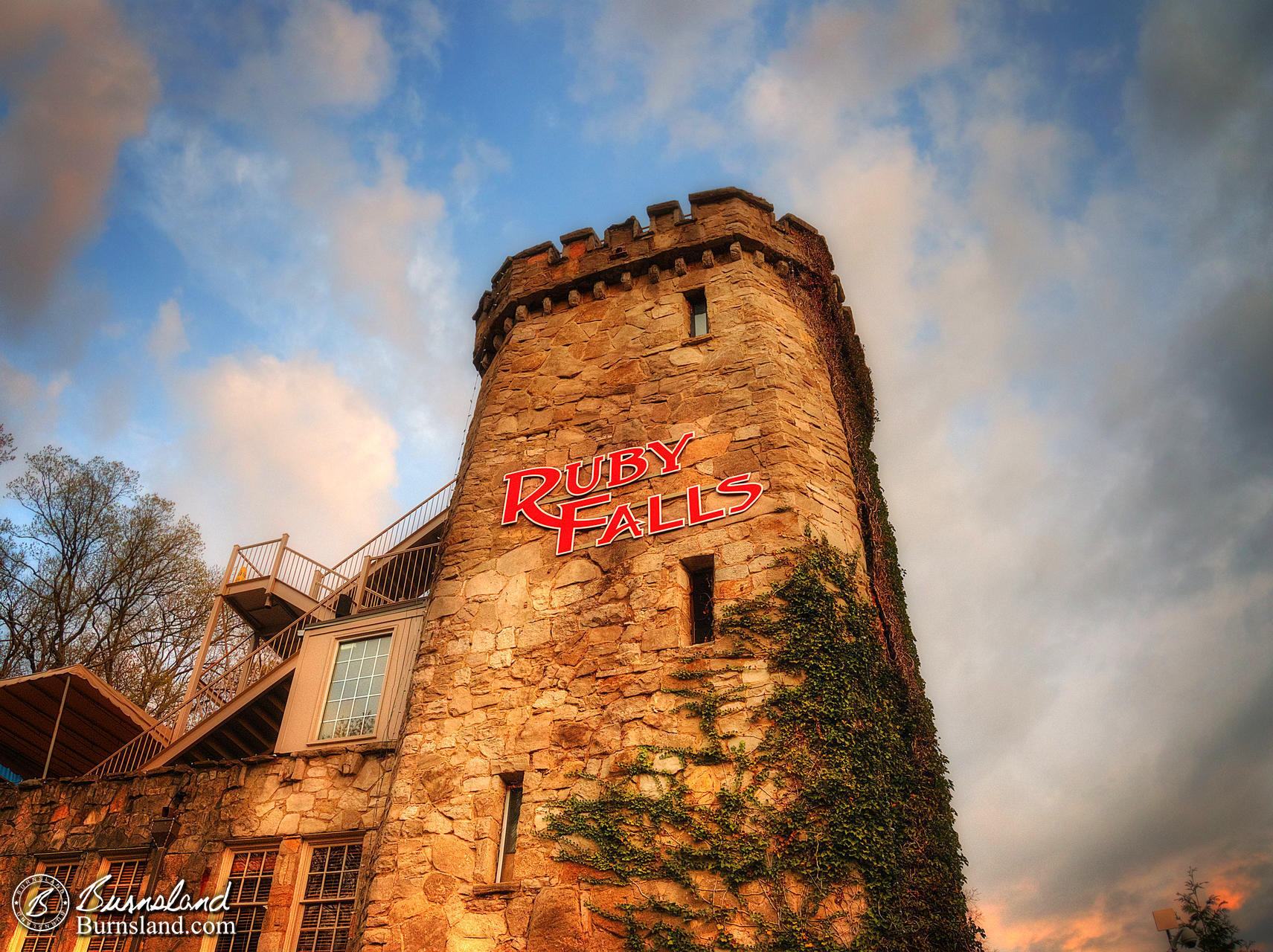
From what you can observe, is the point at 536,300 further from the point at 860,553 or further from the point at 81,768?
the point at 81,768

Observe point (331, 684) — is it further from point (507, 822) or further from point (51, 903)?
point (507, 822)

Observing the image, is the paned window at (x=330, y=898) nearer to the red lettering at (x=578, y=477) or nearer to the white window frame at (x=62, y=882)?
the white window frame at (x=62, y=882)

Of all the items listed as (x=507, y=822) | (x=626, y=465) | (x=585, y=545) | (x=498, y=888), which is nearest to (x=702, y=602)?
(x=585, y=545)

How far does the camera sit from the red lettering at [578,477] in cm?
989

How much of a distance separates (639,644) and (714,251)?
5756mm

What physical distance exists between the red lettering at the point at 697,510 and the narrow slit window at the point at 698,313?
2.58m

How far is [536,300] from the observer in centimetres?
1223

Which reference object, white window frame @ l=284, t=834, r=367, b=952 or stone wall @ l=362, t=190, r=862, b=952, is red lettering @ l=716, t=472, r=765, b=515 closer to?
stone wall @ l=362, t=190, r=862, b=952

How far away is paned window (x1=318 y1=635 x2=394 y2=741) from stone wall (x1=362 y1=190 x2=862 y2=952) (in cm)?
218

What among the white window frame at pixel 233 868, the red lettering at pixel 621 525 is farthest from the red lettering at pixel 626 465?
the white window frame at pixel 233 868

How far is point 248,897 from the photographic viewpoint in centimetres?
991

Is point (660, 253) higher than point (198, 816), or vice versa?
point (660, 253)

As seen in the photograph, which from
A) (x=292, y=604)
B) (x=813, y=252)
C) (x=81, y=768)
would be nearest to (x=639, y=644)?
(x=813, y=252)

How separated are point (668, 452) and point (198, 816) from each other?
7.48m
